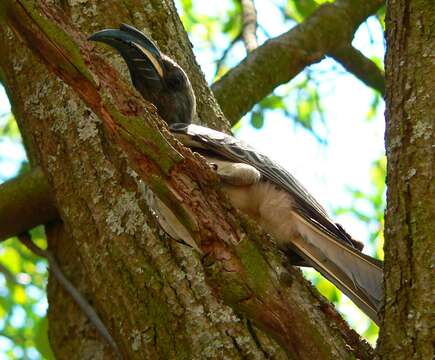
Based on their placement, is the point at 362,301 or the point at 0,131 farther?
the point at 0,131

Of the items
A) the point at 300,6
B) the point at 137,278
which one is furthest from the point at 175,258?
the point at 300,6

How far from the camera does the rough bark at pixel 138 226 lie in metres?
2.69

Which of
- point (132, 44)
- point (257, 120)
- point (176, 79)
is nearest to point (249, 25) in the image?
point (257, 120)

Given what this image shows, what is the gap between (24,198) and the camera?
4840 mm

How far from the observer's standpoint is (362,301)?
3.26 meters

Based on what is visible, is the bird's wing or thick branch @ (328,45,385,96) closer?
the bird's wing

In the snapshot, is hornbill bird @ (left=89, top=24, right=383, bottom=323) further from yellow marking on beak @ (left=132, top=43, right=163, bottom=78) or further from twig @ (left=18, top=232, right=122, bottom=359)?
twig @ (left=18, top=232, right=122, bottom=359)

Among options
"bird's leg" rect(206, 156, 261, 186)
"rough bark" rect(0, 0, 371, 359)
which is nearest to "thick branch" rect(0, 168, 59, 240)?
"rough bark" rect(0, 0, 371, 359)

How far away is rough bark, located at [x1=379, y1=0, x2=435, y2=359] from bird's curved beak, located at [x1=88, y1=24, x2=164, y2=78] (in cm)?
124

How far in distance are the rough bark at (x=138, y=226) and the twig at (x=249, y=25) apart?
1361 millimetres

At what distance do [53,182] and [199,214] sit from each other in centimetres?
128

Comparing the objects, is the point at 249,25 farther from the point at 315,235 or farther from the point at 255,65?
the point at 315,235

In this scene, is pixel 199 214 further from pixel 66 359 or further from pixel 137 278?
pixel 66 359

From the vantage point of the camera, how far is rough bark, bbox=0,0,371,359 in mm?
2688
